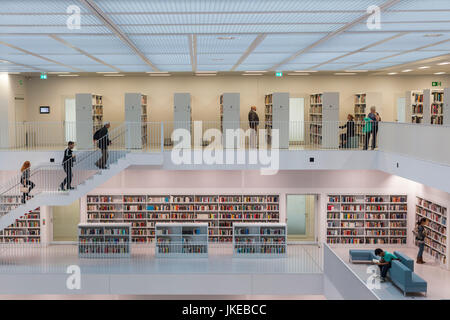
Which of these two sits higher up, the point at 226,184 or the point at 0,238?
the point at 226,184

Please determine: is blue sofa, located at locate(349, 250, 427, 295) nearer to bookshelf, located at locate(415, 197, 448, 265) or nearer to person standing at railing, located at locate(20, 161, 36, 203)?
bookshelf, located at locate(415, 197, 448, 265)

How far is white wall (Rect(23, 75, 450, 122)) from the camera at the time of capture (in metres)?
17.3

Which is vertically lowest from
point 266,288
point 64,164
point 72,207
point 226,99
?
point 266,288

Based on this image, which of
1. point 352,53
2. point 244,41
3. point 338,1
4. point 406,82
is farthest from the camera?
point 406,82

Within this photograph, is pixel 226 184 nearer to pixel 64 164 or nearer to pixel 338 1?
pixel 64 164

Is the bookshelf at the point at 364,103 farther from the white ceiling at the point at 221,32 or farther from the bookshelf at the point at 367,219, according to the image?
the white ceiling at the point at 221,32

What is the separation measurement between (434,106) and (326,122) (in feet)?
11.0

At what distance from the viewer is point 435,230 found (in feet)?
41.9

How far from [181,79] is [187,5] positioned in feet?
39.3

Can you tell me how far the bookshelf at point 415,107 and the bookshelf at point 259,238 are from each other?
18.0 ft

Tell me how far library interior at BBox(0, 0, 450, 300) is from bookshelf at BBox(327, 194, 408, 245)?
44mm

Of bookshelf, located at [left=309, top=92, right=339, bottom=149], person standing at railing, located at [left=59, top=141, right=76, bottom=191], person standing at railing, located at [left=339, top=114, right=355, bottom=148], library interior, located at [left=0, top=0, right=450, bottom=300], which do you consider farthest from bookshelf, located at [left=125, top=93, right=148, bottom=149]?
person standing at railing, located at [left=339, top=114, right=355, bottom=148]
